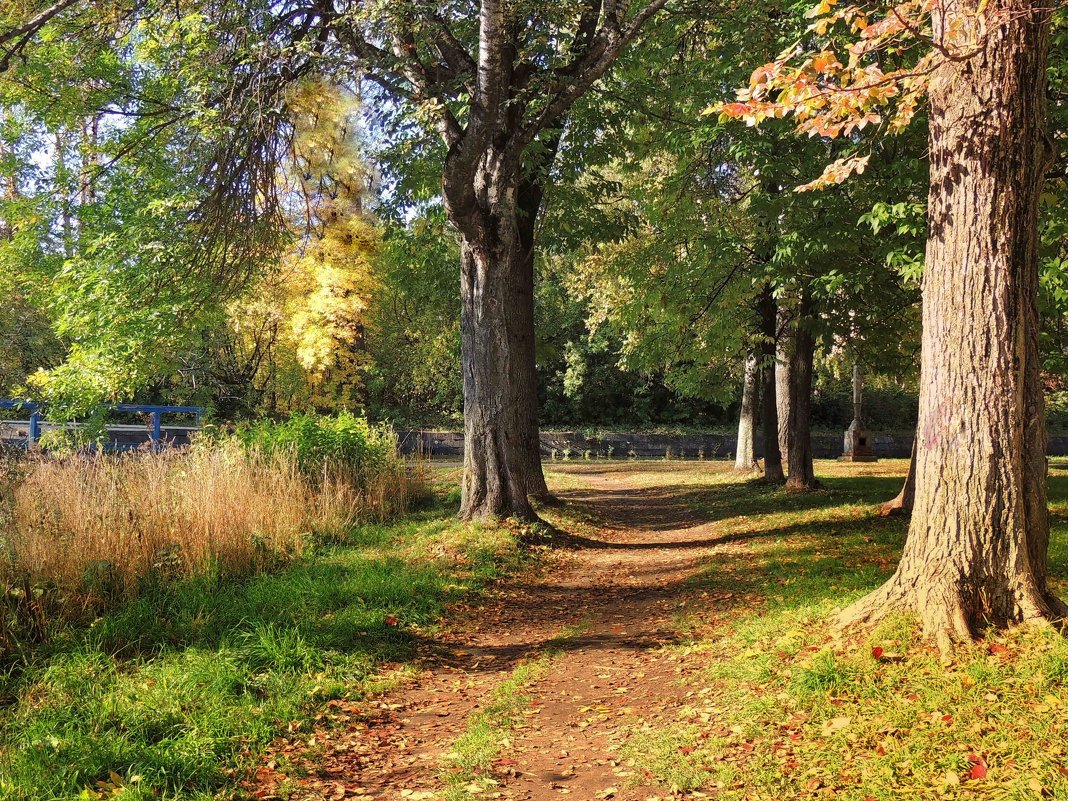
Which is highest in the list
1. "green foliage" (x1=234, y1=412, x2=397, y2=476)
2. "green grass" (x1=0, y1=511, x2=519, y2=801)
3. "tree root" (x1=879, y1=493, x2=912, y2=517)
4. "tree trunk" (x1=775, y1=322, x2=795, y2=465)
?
"tree trunk" (x1=775, y1=322, x2=795, y2=465)

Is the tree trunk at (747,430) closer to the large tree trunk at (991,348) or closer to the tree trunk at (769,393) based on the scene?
the tree trunk at (769,393)

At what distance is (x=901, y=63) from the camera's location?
25.1 feet

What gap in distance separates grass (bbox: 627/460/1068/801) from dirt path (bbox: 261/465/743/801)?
29cm

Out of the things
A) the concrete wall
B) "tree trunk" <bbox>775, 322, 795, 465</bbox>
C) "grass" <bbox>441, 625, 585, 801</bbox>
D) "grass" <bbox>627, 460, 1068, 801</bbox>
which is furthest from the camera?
the concrete wall

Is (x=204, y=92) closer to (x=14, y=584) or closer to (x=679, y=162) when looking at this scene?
(x=14, y=584)

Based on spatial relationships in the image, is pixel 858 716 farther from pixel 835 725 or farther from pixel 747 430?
pixel 747 430

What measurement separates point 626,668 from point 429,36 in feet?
24.1

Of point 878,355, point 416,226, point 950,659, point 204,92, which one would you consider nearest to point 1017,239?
point 950,659

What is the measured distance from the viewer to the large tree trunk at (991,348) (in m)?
4.59

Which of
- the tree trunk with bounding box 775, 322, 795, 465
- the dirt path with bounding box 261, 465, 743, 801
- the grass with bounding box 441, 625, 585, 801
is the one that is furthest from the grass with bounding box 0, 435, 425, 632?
the tree trunk with bounding box 775, 322, 795, 465

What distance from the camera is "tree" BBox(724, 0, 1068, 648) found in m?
4.59

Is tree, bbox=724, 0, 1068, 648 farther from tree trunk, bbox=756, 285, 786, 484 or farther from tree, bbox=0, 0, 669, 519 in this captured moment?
tree trunk, bbox=756, 285, 786, 484

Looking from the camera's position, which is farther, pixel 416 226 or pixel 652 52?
pixel 416 226

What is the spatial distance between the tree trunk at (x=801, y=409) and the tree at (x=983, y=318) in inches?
308
